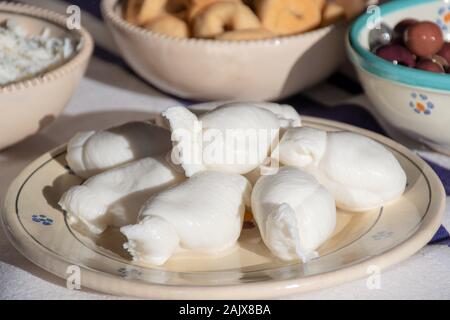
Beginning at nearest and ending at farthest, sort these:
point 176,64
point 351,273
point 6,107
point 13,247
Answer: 1. point 351,273
2. point 13,247
3. point 6,107
4. point 176,64

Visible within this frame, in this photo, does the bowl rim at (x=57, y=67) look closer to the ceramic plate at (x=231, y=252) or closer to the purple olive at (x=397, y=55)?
the ceramic plate at (x=231, y=252)

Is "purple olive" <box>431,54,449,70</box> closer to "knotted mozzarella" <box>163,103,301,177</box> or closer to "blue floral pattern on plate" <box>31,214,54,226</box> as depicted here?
"knotted mozzarella" <box>163,103,301,177</box>

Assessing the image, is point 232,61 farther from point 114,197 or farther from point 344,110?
point 114,197

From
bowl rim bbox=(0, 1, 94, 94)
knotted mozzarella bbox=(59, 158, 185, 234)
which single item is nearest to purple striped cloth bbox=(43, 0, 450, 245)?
bowl rim bbox=(0, 1, 94, 94)

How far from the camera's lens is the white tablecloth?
1.98 feet

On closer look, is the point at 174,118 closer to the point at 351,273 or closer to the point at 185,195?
the point at 185,195

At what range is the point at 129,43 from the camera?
0.93m

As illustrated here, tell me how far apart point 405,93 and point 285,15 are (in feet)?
0.67

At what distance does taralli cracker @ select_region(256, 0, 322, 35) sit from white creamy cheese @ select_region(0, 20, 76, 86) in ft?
0.74

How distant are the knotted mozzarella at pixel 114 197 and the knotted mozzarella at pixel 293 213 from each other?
0.28ft

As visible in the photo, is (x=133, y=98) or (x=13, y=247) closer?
(x=13, y=247)

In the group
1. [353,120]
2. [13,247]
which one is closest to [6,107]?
[13,247]

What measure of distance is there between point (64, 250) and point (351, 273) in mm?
224

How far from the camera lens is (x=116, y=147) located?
716 mm
